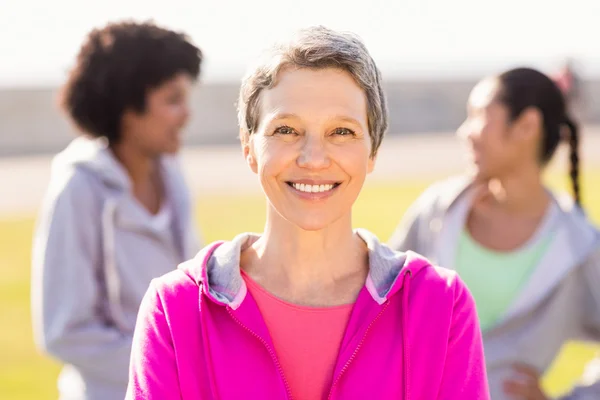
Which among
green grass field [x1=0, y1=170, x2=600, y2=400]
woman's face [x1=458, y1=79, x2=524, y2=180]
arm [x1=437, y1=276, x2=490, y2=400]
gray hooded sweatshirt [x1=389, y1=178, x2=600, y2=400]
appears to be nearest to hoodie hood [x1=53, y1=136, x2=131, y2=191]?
gray hooded sweatshirt [x1=389, y1=178, x2=600, y2=400]

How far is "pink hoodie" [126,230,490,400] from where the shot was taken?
225 cm

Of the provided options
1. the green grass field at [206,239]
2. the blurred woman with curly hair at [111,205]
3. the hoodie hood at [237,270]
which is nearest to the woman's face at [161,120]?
the blurred woman with curly hair at [111,205]

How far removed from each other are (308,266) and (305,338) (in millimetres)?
171

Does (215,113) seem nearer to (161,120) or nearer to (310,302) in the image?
(161,120)

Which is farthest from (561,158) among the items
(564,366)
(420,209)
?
(420,209)

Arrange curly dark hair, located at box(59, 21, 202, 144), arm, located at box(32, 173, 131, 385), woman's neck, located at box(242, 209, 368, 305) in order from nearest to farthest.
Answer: woman's neck, located at box(242, 209, 368, 305)
arm, located at box(32, 173, 131, 385)
curly dark hair, located at box(59, 21, 202, 144)

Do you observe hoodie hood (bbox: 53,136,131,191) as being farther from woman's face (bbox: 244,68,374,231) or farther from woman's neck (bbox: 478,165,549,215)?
woman's face (bbox: 244,68,374,231)

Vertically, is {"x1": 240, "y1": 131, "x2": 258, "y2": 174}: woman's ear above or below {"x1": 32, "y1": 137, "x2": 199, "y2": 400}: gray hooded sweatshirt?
above

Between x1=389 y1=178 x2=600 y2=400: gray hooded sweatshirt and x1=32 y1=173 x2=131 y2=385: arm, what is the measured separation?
1.31 m

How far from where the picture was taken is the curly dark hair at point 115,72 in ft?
14.4

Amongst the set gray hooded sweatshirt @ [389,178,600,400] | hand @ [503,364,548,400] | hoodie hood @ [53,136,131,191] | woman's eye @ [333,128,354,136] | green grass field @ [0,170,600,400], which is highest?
woman's eye @ [333,128,354,136]

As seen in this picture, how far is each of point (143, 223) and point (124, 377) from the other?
0.64m

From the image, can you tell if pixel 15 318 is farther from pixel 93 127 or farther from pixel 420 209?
pixel 420 209

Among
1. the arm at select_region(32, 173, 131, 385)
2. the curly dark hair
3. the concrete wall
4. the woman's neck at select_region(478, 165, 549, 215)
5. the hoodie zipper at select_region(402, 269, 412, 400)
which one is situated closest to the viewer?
the hoodie zipper at select_region(402, 269, 412, 400)
